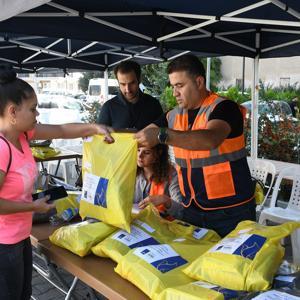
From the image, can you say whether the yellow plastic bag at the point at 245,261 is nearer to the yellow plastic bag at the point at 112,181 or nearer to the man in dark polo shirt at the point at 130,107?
the yellow plastic bag at the point at 112,181

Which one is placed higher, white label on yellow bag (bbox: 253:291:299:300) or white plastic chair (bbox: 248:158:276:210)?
white label on yellow bag (bbox: 253:291:299:300)

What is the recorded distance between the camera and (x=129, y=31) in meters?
3.65

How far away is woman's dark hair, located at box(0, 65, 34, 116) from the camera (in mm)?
1497

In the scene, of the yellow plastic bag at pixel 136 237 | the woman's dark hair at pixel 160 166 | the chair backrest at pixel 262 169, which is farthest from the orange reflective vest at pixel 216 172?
the chair backrest at pixel 262 169

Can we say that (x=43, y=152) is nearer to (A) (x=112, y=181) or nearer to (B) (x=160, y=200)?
(B) (x=160, y=200)

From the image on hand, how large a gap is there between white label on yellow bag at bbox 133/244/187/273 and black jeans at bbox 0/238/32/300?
497mm

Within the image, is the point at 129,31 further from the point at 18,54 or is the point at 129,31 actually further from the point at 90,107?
the point at 90,107

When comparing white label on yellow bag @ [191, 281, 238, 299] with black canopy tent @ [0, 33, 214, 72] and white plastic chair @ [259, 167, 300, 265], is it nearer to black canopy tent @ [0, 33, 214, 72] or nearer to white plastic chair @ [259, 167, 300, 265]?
white plastic chair @ [259, 167, 300, 265]

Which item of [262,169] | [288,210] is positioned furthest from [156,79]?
[288,210]

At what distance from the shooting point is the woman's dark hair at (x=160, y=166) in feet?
7.74

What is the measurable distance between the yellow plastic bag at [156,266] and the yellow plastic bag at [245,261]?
54mm

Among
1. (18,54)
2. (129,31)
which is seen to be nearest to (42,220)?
(129,31)

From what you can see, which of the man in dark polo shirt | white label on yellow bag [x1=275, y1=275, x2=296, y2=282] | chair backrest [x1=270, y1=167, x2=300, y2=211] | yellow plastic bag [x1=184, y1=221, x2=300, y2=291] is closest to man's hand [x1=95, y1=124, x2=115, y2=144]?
yellow plastic bag [x1=184, y1=221, x2=300, y2=291]

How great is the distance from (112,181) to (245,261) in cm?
64
